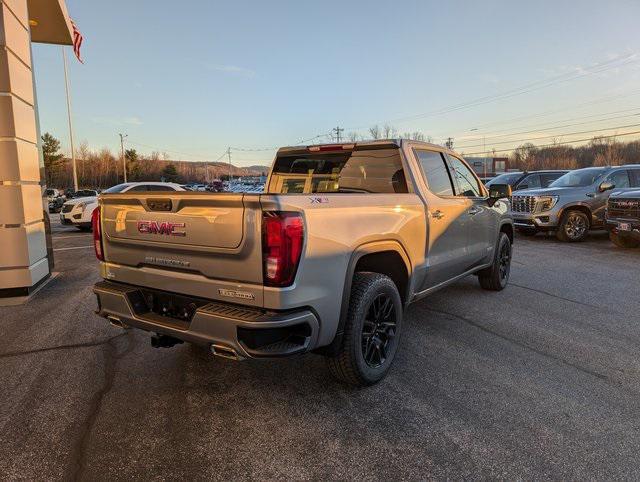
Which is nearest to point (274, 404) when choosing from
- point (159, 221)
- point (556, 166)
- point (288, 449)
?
point (288, 449)

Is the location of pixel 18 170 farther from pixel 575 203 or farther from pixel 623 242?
pixel 623 242

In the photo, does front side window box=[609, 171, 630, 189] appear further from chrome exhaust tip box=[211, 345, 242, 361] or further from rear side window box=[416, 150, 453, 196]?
chrome exhaust tip box=[211, 345, 242, 361]

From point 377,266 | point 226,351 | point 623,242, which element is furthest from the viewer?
point 623,242

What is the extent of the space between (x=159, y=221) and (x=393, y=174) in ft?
7.33

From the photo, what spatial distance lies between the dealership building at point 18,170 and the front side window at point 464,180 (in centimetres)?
598

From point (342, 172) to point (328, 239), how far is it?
1900mm

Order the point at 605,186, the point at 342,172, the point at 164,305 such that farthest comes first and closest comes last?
1. the point at 605,186
2. the point at 342,172
3. the point at 164,305

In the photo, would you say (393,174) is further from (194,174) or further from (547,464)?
(194,174)

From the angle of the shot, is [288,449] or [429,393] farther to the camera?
[429,393]

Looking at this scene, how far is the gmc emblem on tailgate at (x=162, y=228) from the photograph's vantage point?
3029 mm

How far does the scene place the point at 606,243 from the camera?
461 inches

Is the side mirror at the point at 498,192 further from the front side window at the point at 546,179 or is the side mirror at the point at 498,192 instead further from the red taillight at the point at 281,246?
the front side window at the point at 546,179

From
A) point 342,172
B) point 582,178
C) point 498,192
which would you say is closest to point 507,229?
point 498,192

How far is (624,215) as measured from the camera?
9789 mm
